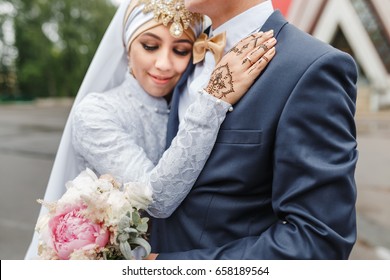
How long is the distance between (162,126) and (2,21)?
Answer: 104ft

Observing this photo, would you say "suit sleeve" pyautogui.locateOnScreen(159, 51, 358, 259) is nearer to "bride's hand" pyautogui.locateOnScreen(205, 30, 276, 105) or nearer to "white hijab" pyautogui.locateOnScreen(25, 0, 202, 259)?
"bride's hand" pyautogui.locateOnScreen(205, 30, 276, 105)

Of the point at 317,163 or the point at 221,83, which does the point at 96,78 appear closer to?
the point at 221,83

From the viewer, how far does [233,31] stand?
153 cm

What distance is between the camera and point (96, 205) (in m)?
1.30

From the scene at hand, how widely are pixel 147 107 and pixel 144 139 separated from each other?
0.14 m

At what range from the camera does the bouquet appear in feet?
4.27

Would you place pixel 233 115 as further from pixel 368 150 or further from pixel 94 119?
pixel 368 150

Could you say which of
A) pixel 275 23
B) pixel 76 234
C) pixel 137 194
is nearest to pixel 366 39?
pixel 275 23

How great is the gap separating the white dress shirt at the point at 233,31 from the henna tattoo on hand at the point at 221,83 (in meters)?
0.08

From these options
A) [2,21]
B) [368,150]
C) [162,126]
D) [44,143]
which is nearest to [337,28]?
[368,150]

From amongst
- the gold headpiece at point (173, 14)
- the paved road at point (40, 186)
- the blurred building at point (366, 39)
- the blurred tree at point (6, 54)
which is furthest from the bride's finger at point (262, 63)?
the blurred tree at point (6, 54)

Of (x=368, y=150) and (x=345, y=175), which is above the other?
(x=345, y=175)

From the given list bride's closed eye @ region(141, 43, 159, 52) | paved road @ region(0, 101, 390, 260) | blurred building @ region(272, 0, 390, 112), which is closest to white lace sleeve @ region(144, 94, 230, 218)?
bride's closed eye @ region(141, 43, 159, 52)

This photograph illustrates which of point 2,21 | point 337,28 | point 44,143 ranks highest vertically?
point 2,21
